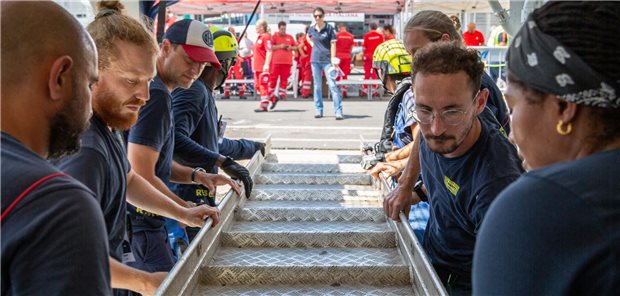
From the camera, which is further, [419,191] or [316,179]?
[316,179]

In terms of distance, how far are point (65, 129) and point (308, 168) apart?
3925 mm

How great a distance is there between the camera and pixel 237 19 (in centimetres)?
3031

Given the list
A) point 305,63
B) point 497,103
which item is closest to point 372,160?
point 497,103

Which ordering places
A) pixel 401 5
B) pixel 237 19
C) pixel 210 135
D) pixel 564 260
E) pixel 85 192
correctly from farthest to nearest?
pixel 237 19, pixel 401 5, pixel 210 135, pixel 85 192, pixel 564 260

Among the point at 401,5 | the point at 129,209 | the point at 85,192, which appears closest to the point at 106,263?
the point at 85,192

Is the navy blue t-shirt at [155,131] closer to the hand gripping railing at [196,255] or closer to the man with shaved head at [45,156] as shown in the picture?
the hand gripping railing at [196,255]

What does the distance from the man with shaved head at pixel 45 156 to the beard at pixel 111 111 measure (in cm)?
78

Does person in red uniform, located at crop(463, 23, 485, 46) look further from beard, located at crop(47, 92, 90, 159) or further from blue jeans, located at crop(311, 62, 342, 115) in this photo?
beard, located at crop(47, 92, 90, 159)

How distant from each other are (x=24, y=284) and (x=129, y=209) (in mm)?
2310

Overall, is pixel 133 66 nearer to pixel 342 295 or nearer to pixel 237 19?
pixel 342 295

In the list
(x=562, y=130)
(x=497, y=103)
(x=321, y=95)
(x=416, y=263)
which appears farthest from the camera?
(x=321, y=95)

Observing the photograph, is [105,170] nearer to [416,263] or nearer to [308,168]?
[416,263]

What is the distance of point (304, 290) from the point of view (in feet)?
9.32

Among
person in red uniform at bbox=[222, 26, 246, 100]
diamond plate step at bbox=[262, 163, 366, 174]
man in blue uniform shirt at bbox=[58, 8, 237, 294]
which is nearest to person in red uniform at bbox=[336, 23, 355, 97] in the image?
person in red uniform at bbox=[222, 26, 246, 100]
